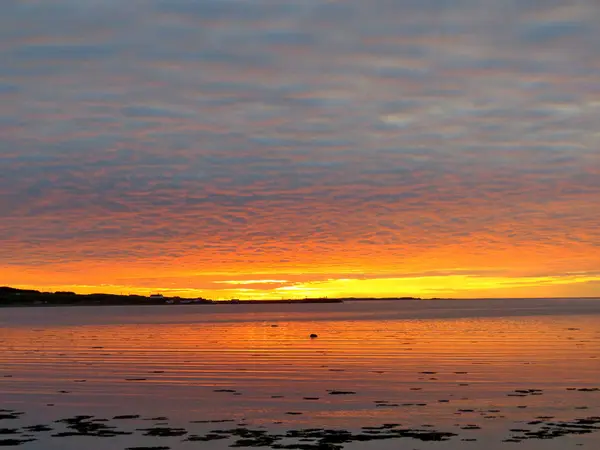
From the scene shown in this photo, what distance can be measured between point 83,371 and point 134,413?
14338mm

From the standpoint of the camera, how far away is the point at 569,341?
56.8 m

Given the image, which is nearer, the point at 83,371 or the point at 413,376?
the point at 413,376

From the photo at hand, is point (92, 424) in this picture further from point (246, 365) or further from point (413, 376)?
point (246, 365)

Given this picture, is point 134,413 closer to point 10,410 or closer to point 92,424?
point 92,424

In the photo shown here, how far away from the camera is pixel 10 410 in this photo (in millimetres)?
26219

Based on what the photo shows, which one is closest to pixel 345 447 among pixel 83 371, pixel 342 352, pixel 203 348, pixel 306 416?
pixel 306 416

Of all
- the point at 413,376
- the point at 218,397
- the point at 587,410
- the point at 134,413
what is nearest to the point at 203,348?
the point at 413,376

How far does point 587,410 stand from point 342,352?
26000 millimetres

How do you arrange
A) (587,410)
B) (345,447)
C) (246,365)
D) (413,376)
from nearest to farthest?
(345,447)
(587,410)
(413,376)
(246,365)

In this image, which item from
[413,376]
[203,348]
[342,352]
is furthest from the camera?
[203,348]

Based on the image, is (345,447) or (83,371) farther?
(83,371)

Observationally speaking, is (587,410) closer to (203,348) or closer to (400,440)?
(400,440)

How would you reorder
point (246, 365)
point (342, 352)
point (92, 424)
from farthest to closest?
point (342, 352) < point (246, 365) < point (92, 424)

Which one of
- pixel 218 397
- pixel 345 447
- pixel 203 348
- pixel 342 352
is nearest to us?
pixel 345 447
